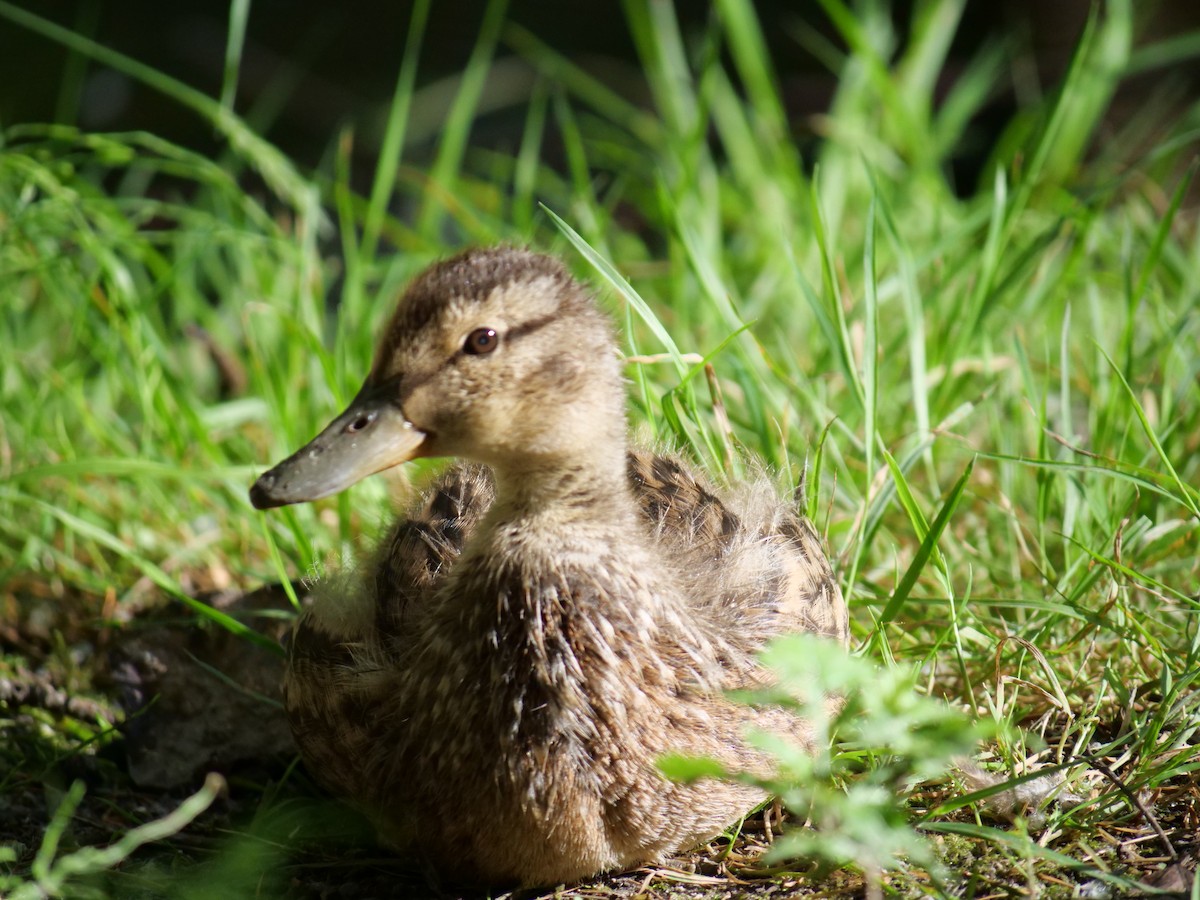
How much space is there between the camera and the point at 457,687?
7.41 ft

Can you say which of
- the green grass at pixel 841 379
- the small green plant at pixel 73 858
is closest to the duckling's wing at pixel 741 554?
the green grass at pixel 841 379

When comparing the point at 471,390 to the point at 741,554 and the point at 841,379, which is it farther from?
the point at 841,379

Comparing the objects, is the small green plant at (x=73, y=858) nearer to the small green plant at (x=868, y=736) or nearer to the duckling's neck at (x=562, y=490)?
the duckling's neck at (x=562, y=490)

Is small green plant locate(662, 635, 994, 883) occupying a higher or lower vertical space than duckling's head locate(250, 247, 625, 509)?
lower

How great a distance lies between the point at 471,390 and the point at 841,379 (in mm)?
1922

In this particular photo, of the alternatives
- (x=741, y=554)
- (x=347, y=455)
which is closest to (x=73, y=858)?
(x=347, y=455)

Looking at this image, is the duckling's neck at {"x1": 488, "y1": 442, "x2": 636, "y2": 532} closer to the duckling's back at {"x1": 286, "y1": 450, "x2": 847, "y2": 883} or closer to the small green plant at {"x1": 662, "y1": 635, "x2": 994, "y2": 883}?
the duckling's back at {"x1": 286, "y1": 450, "x2": 847, "y2": 883}

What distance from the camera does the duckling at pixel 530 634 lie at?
221 cm

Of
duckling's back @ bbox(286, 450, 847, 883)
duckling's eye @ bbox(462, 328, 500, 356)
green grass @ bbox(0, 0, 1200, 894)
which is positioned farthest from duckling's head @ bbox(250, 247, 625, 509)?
green grass @ bbox(0, 0, 1200, 894)

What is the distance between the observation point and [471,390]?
221 cm

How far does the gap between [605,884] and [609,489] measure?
2.37 feet

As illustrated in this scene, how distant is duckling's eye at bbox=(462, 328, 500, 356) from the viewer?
222 cm

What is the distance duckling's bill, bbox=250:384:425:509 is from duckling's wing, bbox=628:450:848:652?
543mm

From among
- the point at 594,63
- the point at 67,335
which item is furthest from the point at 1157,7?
the point at 67,335
